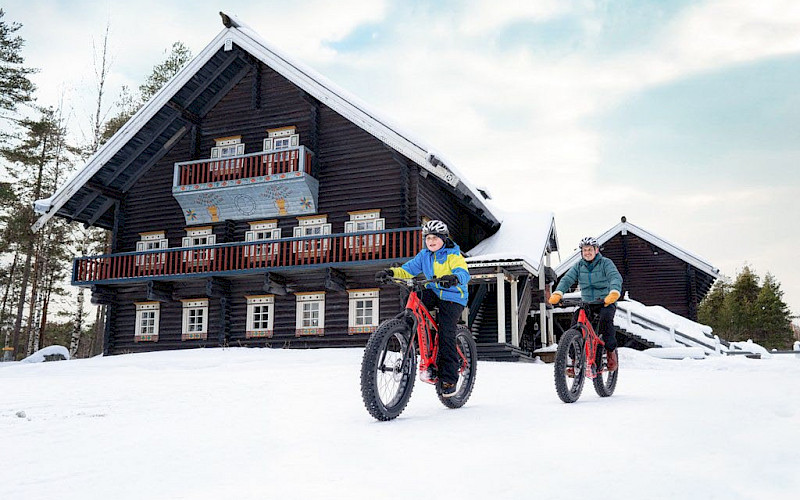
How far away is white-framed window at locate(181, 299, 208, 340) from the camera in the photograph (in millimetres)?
21297

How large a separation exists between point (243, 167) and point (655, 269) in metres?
18.4

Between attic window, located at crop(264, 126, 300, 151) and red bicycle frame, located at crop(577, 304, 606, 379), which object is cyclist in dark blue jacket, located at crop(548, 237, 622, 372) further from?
attic window, located at crop(264, 126, 300, 151)

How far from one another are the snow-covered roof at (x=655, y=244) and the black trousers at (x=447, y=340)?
2251cm

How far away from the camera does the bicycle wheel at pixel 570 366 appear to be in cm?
678

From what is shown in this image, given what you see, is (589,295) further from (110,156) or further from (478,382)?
(110,156)

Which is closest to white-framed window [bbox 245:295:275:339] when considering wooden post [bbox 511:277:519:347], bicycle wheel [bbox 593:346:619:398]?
wooden post [bbox 511:277:519:347]

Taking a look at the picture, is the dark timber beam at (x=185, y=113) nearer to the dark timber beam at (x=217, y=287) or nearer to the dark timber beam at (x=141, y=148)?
the dark timber beam at (x=141, y=148)

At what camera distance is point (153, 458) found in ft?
14.6

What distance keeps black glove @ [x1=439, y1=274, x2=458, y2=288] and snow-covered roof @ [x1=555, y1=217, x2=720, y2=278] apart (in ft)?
74.7

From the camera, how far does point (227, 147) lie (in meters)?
22.0

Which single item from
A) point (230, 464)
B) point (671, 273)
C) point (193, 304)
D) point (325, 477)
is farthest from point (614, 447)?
point (671, 273)

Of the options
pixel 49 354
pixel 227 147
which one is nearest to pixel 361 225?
pixel 227 147

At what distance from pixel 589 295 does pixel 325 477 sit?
4687 millimetres

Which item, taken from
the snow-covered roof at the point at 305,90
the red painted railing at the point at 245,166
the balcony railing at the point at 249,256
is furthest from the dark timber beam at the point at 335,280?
the snow-covered roof at the point at 305,90
